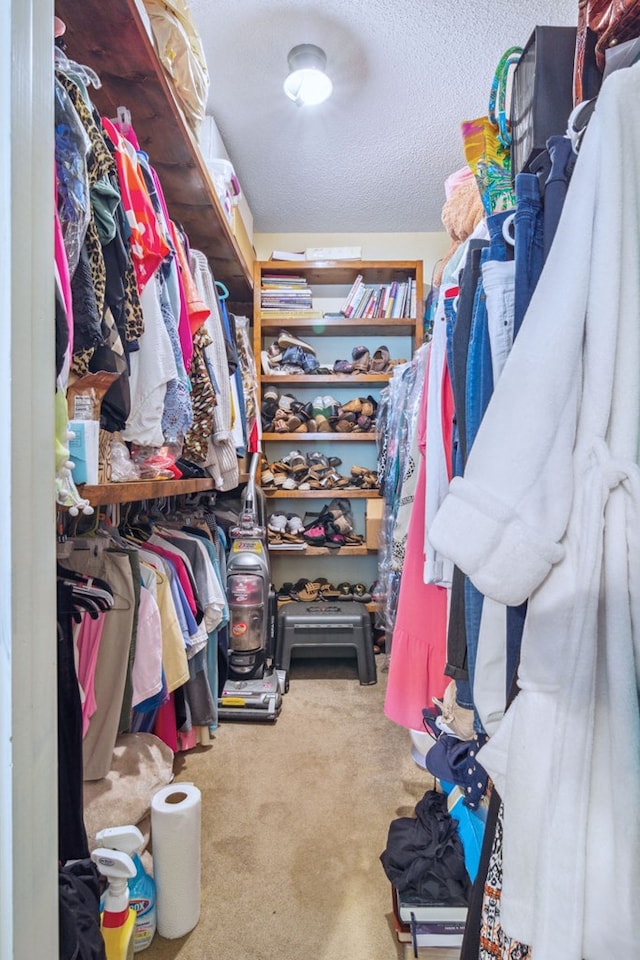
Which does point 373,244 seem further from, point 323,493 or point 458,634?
point 458,634

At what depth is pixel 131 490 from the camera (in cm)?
130

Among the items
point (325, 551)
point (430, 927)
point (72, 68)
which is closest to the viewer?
point (72, 68)

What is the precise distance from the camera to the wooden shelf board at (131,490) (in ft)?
3.65

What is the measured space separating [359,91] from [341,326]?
141 centimetres

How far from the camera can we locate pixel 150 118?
1.55 m

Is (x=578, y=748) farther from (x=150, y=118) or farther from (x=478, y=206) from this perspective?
(x=150, y=118)

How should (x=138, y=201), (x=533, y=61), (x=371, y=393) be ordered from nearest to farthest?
(x=533, y=61)
(x=138, y=201)
(x=371, y=393)

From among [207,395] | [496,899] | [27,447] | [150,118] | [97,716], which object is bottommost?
[97,716]

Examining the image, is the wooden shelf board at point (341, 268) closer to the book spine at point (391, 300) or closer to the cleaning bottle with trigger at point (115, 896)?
the book spine at point (391, 300)

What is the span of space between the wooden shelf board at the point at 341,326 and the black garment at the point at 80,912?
2.96 metres

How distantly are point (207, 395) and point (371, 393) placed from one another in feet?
6.80

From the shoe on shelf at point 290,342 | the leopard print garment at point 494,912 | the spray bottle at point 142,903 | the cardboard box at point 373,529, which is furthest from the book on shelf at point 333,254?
the leopard print garment at point 494,912

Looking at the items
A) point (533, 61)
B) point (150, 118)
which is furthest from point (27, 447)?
point (150, 118)

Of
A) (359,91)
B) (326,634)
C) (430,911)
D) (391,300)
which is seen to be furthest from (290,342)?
(430,911)
